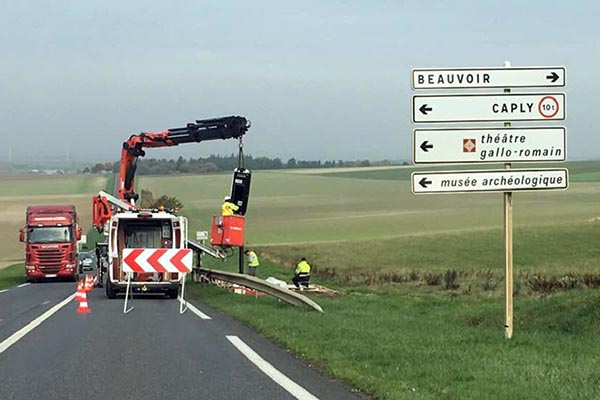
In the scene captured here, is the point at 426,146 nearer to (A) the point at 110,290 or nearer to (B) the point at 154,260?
(B) the point at 154,260

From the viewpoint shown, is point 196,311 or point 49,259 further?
point 49,259

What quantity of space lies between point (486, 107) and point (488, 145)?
1.79 ft

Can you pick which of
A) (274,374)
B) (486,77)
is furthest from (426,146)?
(274,374)

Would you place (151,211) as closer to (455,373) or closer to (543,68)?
(543,68)

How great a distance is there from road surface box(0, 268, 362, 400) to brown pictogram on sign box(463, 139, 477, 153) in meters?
3.90

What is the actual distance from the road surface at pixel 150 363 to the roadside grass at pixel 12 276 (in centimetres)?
2986

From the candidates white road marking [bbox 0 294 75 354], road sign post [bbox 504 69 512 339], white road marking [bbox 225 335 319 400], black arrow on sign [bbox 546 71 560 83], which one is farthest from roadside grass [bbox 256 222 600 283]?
white road marking [bbox 225 335 319 400]

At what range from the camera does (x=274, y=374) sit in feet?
36.9

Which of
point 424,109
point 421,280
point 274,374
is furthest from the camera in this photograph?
point 421,280

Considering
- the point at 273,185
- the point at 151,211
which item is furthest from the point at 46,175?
the point at 151,211

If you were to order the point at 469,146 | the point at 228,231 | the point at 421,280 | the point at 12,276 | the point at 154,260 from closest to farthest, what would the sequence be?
the point at 469,146 → the point at 154,260 → the point at 228,231 → the point at 421,280 → the point at 12,276

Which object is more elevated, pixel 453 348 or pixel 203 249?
pixel 453 348

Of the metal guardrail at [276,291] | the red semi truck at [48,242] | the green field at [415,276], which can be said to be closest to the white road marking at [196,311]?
the green field at [415,276]

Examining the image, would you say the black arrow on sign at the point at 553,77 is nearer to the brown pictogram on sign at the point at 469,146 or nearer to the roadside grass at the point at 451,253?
the brown pictogram on sign at the point at 469,146
